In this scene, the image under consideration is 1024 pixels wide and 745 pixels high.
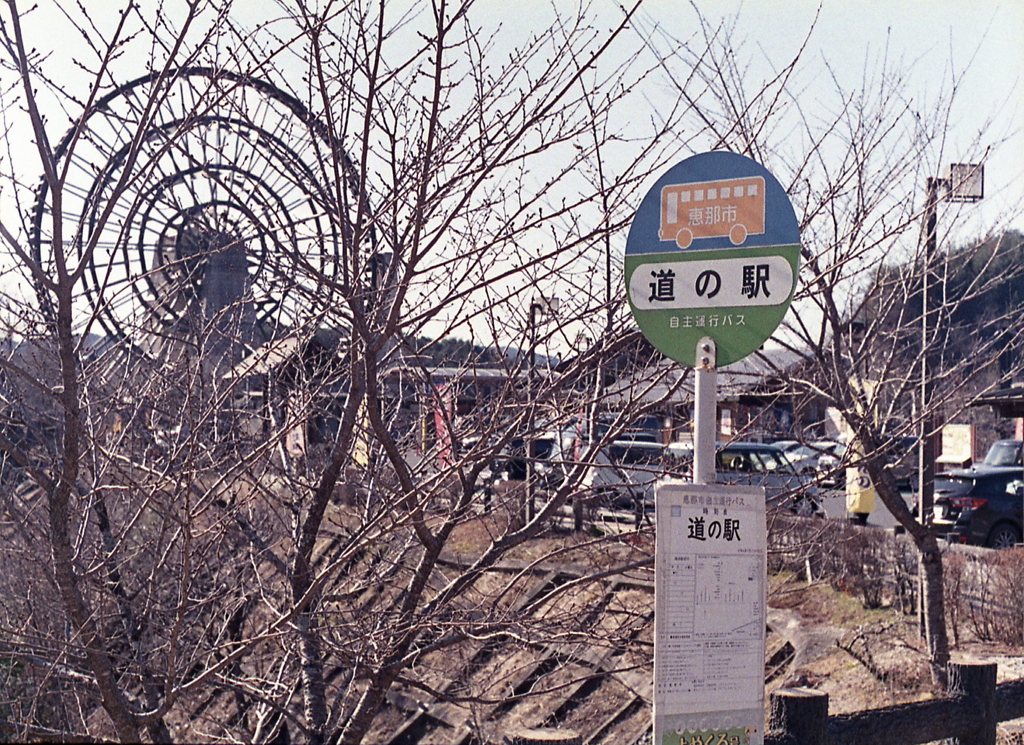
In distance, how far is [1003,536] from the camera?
14000 millimetres

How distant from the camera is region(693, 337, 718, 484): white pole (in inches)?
100

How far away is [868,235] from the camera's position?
5.02m

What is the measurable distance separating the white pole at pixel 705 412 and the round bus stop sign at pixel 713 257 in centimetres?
3

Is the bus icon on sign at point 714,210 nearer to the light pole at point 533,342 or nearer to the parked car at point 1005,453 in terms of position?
the light pole at point 533,342

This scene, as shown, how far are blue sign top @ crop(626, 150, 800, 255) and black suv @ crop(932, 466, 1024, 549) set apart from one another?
41.2 feet

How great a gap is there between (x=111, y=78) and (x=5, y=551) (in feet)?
10.8

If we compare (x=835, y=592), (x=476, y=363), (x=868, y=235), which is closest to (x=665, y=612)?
(x=476, y=363)

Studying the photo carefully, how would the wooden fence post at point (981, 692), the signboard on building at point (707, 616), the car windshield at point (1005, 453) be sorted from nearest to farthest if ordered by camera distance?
the signboard on building at point (707, 616), the wooden fence post at point (981, 692), the car windshield at point (1005, 453)

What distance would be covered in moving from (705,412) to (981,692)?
2603 millimetres

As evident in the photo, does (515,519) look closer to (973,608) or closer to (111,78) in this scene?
(111,78)

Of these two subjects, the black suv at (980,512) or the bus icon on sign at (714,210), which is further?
the black suv at (980,512)

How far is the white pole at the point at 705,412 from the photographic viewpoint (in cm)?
254

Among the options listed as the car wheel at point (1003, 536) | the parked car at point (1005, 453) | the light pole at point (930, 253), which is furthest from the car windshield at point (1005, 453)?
the light pole at point (930, 253)

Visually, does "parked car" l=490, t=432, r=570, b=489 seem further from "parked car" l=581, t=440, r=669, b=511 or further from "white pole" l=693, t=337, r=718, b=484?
"white pole" l=693, t=337, r=718, b=484
